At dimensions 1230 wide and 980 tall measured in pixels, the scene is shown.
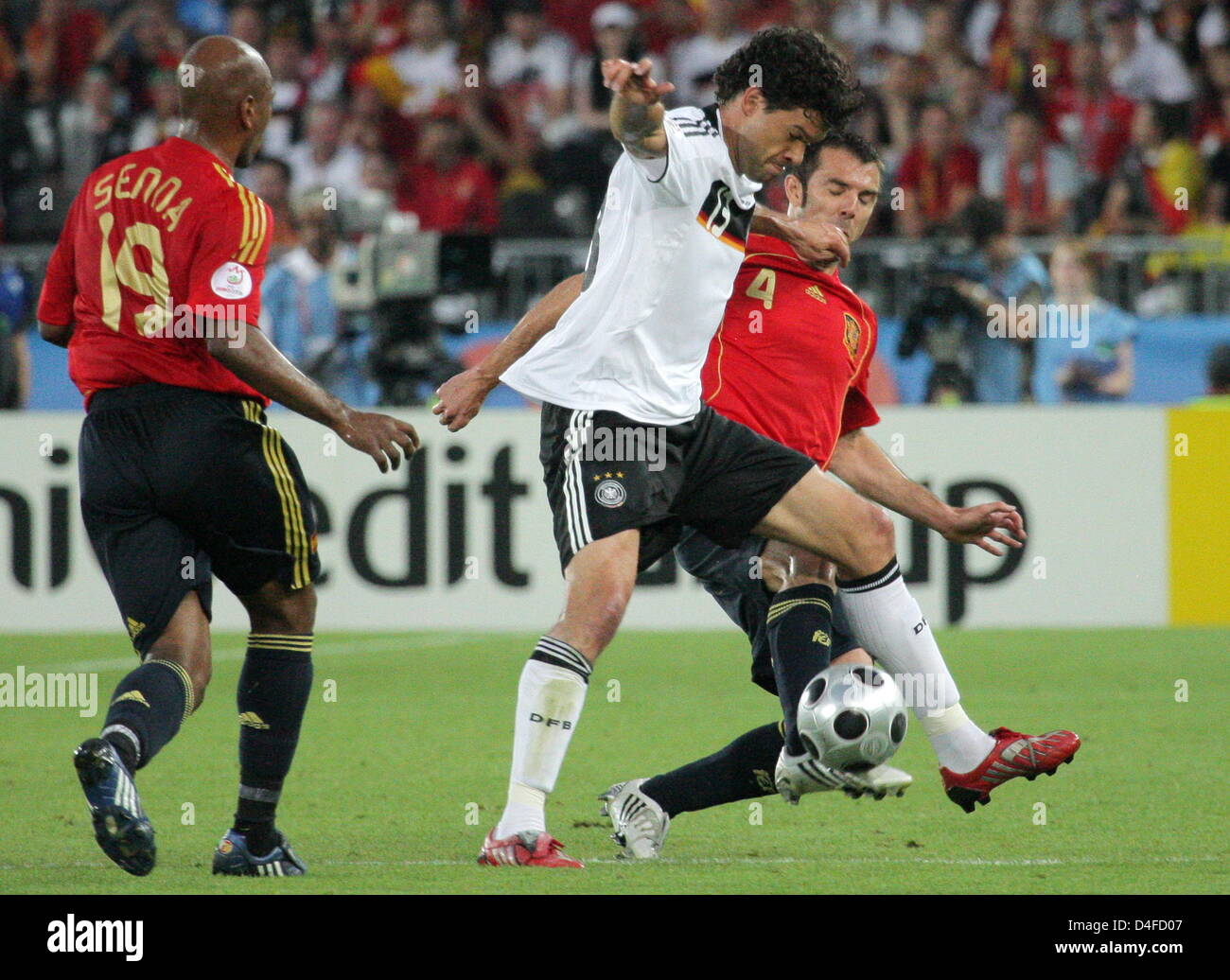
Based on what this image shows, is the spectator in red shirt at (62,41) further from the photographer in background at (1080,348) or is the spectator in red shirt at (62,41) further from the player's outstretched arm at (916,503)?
the player's outstretched arm at (916,503)

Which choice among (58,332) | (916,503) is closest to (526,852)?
(916,503)

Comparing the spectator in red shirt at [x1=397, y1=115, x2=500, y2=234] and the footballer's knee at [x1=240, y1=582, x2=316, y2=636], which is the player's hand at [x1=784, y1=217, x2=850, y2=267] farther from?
the spectator in red shirt at [x1=397, y1=115, x2=500, y2=234]

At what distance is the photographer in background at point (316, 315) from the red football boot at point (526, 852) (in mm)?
7539

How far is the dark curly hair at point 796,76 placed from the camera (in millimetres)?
4570

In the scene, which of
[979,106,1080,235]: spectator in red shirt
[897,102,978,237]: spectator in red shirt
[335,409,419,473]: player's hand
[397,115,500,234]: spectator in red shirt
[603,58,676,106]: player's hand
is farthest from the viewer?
[397,115,500,234]: spectator in red shirt

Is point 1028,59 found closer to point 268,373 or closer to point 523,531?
point 523,531

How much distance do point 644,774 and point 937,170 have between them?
8527mm

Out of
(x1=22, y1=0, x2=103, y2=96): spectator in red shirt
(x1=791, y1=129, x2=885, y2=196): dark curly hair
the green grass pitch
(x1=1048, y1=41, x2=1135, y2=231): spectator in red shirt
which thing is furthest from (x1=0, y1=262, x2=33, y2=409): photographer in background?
(x1=791, y1=129, x2=885, y2=196): dark curly hair

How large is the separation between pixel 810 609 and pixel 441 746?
2411 mm

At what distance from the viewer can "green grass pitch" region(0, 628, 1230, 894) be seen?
14.5 ft

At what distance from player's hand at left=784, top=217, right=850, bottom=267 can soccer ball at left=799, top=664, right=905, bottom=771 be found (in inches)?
41.8

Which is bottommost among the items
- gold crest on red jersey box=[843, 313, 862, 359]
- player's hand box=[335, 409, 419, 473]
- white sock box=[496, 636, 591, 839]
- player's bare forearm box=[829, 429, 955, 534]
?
white sock box=[496, 636, 591, 839]

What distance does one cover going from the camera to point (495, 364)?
463 cm

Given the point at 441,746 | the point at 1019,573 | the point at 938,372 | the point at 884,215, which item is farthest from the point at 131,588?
the point at 884,215
